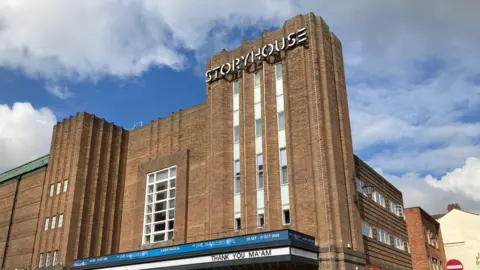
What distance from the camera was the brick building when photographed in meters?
25.8

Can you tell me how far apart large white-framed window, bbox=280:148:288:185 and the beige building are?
37434 mm

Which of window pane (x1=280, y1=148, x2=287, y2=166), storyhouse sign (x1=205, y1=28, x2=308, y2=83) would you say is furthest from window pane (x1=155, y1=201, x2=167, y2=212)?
window pane (x1=280, y1=148, x2=287, y2=166)

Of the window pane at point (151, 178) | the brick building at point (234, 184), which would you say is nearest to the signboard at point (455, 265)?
the brick building at point (234, 184)

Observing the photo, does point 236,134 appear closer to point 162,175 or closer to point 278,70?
point 278,70

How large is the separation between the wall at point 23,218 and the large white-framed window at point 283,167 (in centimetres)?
2244

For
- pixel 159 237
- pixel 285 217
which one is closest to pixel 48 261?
pixel 159 237

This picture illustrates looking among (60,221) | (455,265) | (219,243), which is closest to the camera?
(455,265)

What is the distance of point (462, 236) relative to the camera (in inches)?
2238

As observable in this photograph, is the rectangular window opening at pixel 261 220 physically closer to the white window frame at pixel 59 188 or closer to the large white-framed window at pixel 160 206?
the large white-framed window at pixel 160 206

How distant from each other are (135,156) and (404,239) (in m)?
25.2

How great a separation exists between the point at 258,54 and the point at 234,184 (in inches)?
359

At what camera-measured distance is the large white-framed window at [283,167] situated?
91.7 ft

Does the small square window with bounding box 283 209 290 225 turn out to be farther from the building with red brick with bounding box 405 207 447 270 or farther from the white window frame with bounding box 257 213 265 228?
the building with red brick with bounding box 405 207 447 270

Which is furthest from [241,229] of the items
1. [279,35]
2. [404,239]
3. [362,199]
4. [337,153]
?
[404,239]
